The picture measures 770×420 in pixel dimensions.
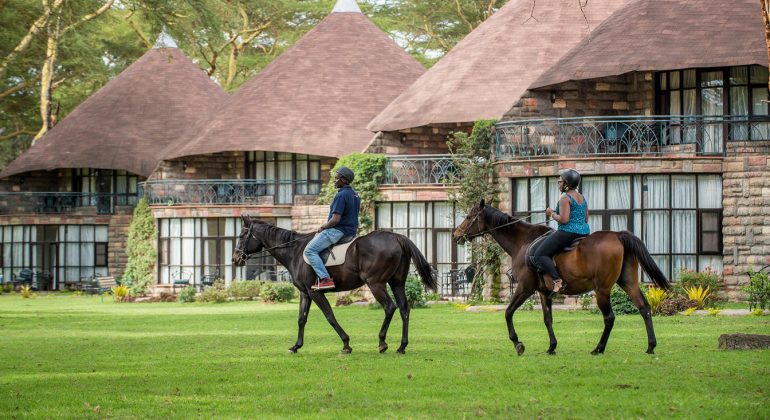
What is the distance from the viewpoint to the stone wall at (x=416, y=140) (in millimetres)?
40625

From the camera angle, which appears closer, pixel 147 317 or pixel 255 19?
pixel 147 317

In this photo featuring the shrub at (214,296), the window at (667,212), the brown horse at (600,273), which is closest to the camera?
the brown horse at (600,273)

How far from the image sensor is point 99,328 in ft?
84.7

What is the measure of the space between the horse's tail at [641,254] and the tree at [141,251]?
3112cm

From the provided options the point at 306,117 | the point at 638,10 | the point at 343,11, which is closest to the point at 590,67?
the point at 638,10

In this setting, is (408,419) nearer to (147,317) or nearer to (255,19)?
(147,317)

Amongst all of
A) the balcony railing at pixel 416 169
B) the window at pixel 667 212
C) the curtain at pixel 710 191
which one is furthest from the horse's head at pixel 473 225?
the balcony railing at pixel 416 169

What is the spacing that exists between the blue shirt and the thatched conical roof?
27.5 m

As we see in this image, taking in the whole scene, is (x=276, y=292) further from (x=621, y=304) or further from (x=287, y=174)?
(x=621, y=304)

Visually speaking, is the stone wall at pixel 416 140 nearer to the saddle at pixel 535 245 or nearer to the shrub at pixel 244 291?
the shrub at pixel 244 291

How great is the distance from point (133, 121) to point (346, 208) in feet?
127

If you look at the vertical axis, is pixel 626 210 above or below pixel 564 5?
below

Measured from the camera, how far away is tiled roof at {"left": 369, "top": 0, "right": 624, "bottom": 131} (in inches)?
1507

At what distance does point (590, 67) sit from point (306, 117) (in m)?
16.2
